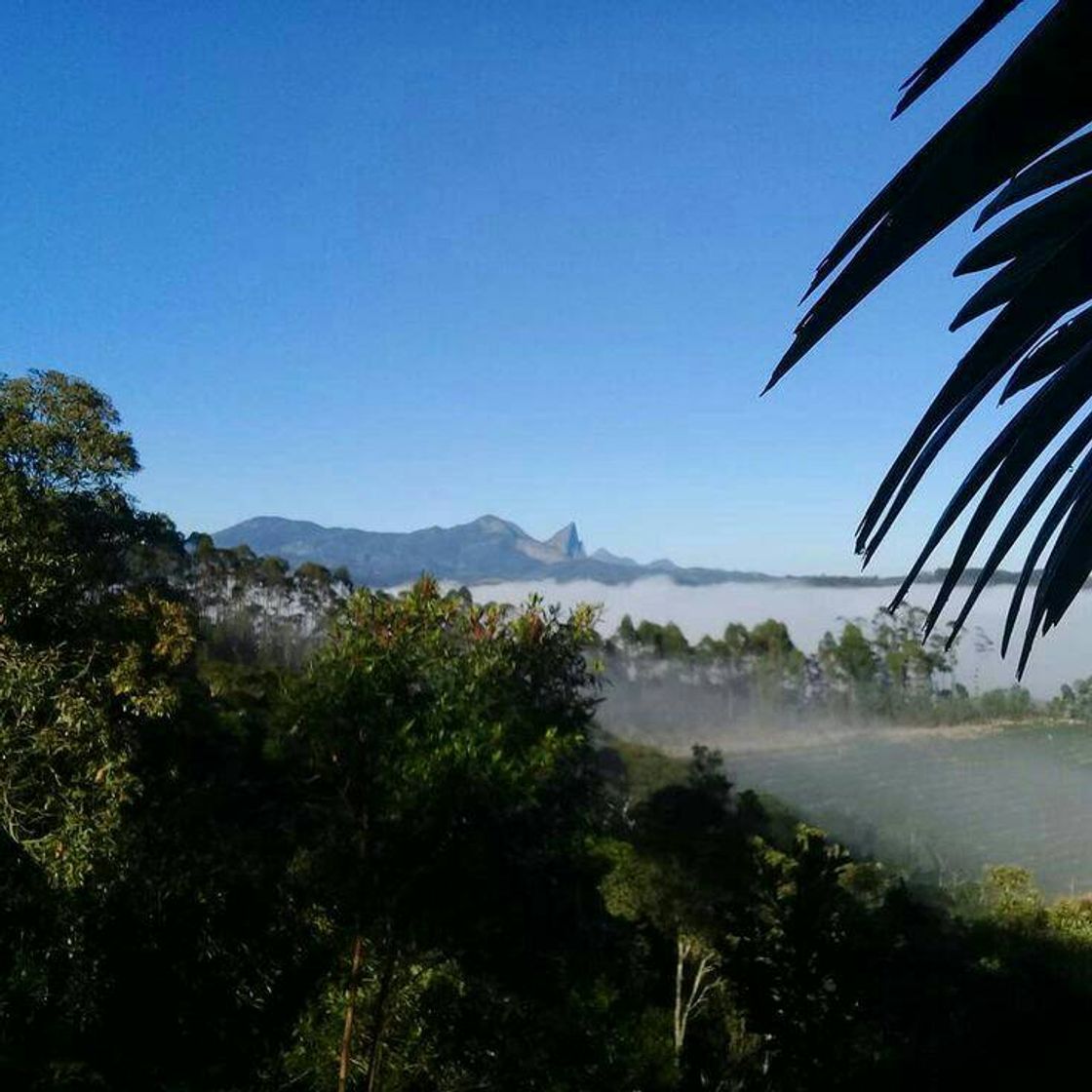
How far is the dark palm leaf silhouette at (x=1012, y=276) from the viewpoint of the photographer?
0.78 metres

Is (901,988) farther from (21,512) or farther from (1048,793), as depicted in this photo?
(1048,793)

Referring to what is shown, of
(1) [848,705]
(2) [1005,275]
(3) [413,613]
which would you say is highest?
(2) [1005,275]

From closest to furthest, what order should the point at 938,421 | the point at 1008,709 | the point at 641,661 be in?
1. the point at 938,421
2. the point at 641,661
3. the point at 1008,709

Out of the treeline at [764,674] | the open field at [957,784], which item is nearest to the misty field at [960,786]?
the open field at [957,784]

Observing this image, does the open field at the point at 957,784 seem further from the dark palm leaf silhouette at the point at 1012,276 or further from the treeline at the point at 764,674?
the dark palm leaf silhouette at the point at 1012,276

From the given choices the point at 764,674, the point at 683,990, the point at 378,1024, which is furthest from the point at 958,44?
the point at 764,674

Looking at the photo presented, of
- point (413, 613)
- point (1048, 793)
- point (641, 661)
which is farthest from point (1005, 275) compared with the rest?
point (1048, 793)

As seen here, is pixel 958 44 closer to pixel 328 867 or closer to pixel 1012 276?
pixel 1012 276

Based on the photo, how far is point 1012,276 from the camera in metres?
1.08

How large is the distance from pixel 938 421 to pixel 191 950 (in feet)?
31.1

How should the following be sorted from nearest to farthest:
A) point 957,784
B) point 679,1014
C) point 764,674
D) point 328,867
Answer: point 328,867
point 679,1014
point 764,674
point 957,784

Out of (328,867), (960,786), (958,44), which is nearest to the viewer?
(958,44)

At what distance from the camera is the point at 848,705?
137500mm

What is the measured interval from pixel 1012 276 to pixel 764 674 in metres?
128
